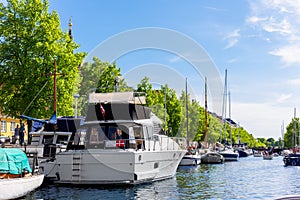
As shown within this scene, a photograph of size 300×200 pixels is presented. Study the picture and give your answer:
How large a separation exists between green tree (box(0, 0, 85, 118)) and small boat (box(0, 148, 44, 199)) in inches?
683

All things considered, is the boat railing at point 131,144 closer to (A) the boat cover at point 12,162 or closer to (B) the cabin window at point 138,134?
(B) the cabin window at point 138,134

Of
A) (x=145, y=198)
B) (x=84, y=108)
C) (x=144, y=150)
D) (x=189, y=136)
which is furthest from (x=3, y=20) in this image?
(x=189, y=136)

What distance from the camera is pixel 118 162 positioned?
966 inches

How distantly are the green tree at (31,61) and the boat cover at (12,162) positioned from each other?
56.6 ft

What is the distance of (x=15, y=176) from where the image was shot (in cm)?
2116

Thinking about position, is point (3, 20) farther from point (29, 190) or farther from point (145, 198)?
point (145, 198)

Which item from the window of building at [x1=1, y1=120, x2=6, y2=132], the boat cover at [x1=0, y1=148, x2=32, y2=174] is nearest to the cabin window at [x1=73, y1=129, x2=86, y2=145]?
the boat cover at [x1=0, y1=148, x2=32, y2=174]

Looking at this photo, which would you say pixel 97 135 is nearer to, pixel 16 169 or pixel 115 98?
pixel 115 98

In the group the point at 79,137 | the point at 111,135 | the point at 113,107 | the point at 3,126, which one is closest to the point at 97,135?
the point at 111,135

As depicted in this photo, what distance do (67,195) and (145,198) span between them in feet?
14.7

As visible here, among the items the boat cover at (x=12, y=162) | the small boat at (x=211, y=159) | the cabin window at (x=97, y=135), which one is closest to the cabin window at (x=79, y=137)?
the cabin window at (x=97, y=135)

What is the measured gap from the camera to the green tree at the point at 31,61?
3934cm

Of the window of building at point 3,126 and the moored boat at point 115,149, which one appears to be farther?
the window of building at point 3,126

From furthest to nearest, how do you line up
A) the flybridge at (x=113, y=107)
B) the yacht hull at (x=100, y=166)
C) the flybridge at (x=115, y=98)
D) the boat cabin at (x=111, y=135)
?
the flybridge at (x=115, y=98), the flybridge at (x=113, y=107), the boat cabin at (x=111, y=135), the yacht hull at (x=100, y=166)
